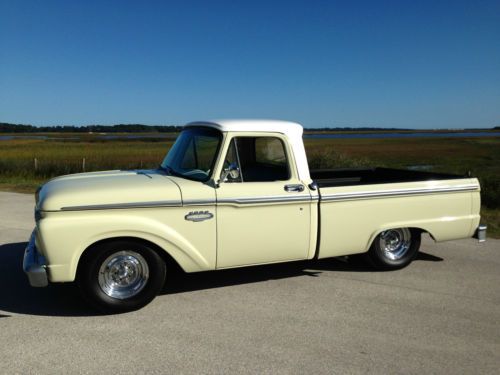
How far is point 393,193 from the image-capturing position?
5.13 meters

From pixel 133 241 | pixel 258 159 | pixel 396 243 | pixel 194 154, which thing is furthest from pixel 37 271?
pixel 396 243

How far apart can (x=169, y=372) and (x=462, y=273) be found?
3935 millimetres

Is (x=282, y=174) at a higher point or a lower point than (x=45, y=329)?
higher

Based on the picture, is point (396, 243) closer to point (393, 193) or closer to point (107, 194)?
point (393, 193)

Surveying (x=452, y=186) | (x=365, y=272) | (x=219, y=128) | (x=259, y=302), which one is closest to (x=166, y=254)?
(x=259, y=302)

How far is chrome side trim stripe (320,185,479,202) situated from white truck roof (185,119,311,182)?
366 mm

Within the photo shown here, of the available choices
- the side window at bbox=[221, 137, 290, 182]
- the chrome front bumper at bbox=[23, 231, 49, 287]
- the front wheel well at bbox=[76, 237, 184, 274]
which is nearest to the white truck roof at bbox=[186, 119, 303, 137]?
the side window at bbox=[221, 137, 290, 182]

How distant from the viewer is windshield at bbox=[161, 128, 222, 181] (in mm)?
4555

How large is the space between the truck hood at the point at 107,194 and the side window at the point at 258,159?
0.69 metres

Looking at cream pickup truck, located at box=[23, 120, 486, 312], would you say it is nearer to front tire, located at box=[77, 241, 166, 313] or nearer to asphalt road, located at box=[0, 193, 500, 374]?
front tire, located at box=[77, 241, 166, 313]

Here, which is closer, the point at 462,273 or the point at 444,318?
the point at 444,318

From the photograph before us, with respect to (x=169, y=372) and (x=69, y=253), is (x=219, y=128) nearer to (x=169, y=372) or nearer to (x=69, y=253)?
(x=69, y=253)

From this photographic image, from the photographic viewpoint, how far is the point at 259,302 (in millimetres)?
4457

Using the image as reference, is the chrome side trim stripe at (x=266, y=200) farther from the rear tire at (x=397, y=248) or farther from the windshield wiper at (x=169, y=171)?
the rear tire at (x=397, y=248)
